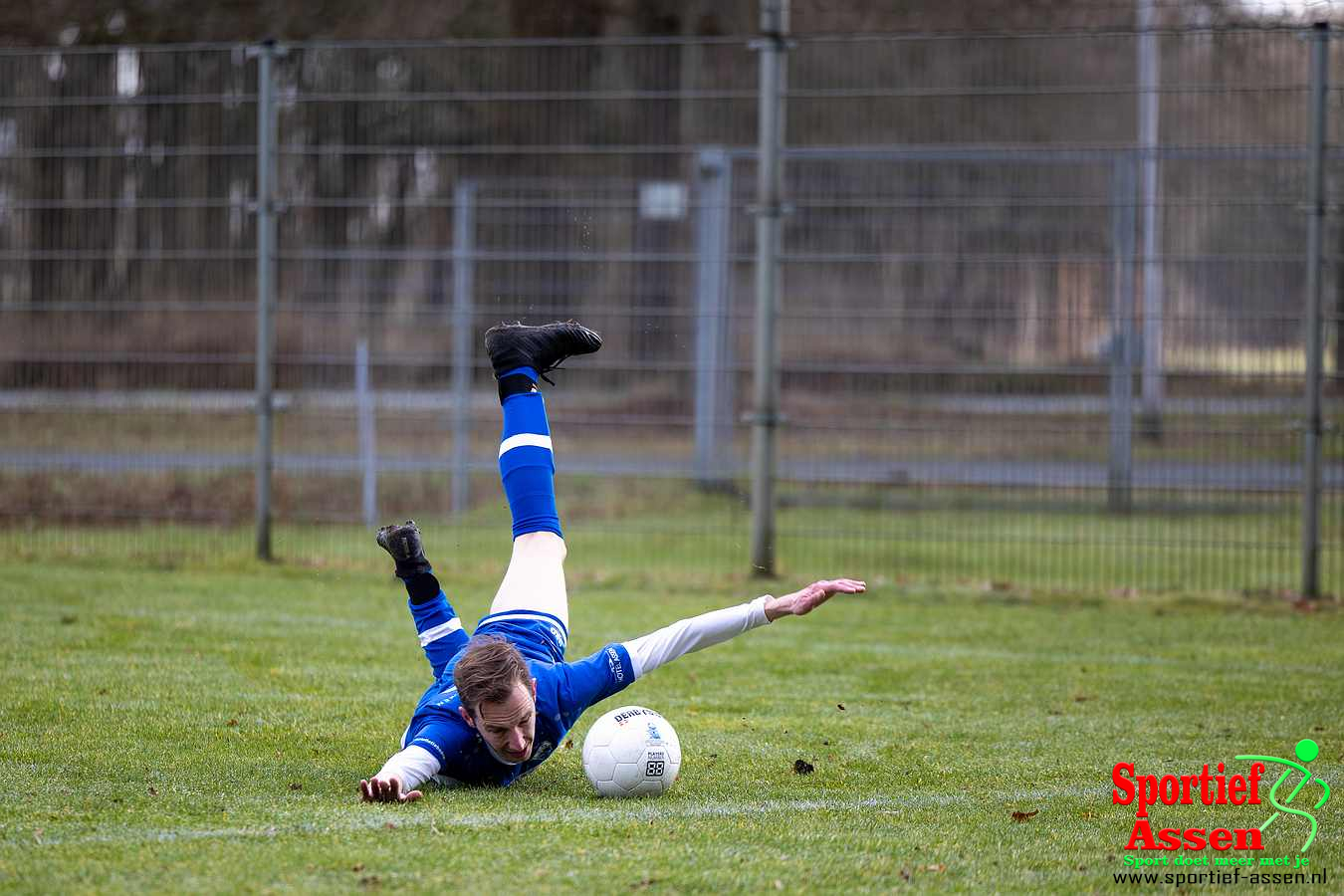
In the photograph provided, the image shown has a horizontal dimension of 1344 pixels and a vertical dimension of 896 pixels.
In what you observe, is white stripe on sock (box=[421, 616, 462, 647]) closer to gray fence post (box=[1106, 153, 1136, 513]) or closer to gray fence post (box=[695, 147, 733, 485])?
gray fence post (box=[695, 147, 733, 485])

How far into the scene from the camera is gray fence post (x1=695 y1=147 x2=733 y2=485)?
11.6m

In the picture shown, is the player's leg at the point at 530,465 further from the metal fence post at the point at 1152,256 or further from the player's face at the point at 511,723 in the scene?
the metal fence post at the point at 1152,256

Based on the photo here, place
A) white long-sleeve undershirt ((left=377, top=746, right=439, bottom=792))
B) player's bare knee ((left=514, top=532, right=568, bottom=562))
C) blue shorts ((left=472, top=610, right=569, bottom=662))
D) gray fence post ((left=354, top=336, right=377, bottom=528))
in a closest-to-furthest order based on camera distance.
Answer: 1. white long-sleeve undershirt ((left=377, top=746, right=439, bottom=792))
2. blue shorts ((left=472, top=610, right=569, bottom=662))
3. player's bare knee ((left=514, top=532, right=568, bottom=562))
4. gray fence post ((left=354, top=336, right=377, bottom=528))

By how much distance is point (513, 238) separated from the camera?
1175 centimetres

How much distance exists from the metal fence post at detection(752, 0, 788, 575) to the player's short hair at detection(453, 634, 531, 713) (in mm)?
5983

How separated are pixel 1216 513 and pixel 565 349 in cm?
616

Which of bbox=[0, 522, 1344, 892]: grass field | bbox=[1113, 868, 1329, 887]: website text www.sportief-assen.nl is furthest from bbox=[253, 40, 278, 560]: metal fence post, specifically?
bbox=[1113, 868, 1329, 887]: website text www.sportief-assen.nl

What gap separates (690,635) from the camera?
550cm

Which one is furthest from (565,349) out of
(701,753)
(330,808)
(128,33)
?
(128,33)

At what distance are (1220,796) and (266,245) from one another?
8.29 metres

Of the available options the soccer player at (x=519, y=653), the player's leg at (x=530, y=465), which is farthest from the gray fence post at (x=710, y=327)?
the soccer player at (x=519, y=653)

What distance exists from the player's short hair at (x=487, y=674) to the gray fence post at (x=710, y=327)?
6336 millimetres

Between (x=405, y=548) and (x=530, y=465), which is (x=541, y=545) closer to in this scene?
(x=530, y=465)

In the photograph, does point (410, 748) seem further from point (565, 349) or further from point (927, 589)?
point (927, 589)
